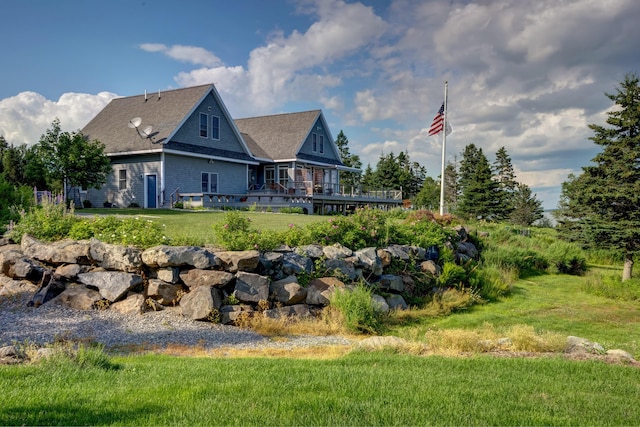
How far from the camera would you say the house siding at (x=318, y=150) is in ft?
112

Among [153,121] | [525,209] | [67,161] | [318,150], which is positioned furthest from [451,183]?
[67,161]

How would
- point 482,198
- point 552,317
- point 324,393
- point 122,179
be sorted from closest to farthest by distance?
1. point 324,393
2. point 552,317
3. point 122,179
4. point 482,198

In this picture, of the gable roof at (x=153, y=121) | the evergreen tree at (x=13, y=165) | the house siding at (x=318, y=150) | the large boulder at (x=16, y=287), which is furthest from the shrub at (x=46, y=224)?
the house siding at (x=318, y=150)

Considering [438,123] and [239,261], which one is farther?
[438,123]

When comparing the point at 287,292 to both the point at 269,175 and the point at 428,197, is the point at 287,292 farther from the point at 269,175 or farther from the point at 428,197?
the point at 428,197

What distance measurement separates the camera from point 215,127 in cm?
2712

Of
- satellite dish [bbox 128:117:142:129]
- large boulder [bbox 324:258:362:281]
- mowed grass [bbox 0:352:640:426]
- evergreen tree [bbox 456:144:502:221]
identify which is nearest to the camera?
mowed grass [bbox 0:352:640:426]

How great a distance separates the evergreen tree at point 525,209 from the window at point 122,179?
30.1m

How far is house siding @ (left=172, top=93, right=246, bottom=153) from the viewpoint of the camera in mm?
25156

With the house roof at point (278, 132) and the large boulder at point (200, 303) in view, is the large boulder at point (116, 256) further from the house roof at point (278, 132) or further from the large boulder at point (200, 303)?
the house roof at point (278, 132)

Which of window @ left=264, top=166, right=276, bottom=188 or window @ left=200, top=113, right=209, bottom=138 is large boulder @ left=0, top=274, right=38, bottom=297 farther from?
window @ left=264, top=166, right=276, bottom=188

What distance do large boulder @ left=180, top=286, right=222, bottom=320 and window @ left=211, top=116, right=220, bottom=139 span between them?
20054 mm

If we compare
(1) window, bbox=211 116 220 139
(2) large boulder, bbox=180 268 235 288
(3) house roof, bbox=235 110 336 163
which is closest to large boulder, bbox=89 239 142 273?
(2) large boulder, bbox=180 268 235 288

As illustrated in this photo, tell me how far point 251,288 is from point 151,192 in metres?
17.6
